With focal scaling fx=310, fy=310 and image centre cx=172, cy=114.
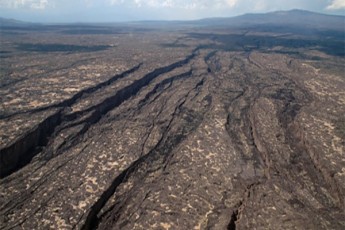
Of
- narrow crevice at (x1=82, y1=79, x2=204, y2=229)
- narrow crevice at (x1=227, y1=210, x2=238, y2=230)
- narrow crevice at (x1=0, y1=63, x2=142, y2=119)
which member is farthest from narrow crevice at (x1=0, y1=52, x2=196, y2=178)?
narrow crevice at (x1=227, y1=210, x2=238, y2=230)

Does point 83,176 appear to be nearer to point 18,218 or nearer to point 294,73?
point 18,218

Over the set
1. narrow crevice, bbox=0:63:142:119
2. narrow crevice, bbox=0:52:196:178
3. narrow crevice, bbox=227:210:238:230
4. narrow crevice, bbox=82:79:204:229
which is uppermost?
narrow crevice, bbox=0:63:142:119

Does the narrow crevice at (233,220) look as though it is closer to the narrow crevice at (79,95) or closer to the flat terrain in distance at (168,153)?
the flat terrain in distance at (168,153)

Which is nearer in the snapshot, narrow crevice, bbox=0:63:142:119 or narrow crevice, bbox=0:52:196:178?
narrow crevice, bbox=0:52:196:178

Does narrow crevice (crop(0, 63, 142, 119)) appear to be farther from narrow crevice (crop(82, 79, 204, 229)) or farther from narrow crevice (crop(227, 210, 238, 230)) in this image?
narrow crevice (crop(227, 210, 238, 230))

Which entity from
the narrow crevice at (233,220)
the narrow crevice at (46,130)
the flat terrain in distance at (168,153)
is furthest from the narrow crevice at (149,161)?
the narrow crevice at (46,130)

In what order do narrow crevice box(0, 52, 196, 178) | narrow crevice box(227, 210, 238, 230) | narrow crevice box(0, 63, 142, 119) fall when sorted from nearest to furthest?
narrow crevice box(227, 210, 238, 230)
narrow crevice box(0, 52, 196, 178)
narrow crevice box(0, 63, 142, 119)

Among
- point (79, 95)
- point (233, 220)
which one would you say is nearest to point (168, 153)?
point (233, 220)

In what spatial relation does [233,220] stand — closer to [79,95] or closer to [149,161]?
[149,161]

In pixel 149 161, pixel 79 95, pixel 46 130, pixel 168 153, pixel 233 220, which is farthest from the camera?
pixel 79 95
